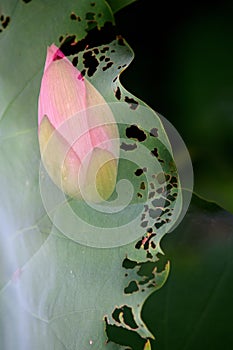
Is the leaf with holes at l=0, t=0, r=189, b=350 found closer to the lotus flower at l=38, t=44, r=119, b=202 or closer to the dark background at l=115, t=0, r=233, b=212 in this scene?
the lotus flower at l=38, t=44, r=119, b=202

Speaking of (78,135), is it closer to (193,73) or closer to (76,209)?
(76,209)

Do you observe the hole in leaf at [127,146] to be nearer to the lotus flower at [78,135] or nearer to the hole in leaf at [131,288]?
the lotus flower at [78,135]

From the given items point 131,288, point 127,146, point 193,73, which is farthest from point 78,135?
point 193,73

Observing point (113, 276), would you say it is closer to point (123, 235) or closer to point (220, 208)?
point (123, 235)

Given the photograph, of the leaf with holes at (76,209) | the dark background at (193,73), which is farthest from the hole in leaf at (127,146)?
the dark background at (193,73)

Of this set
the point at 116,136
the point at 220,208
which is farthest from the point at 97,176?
the point at 220,208
